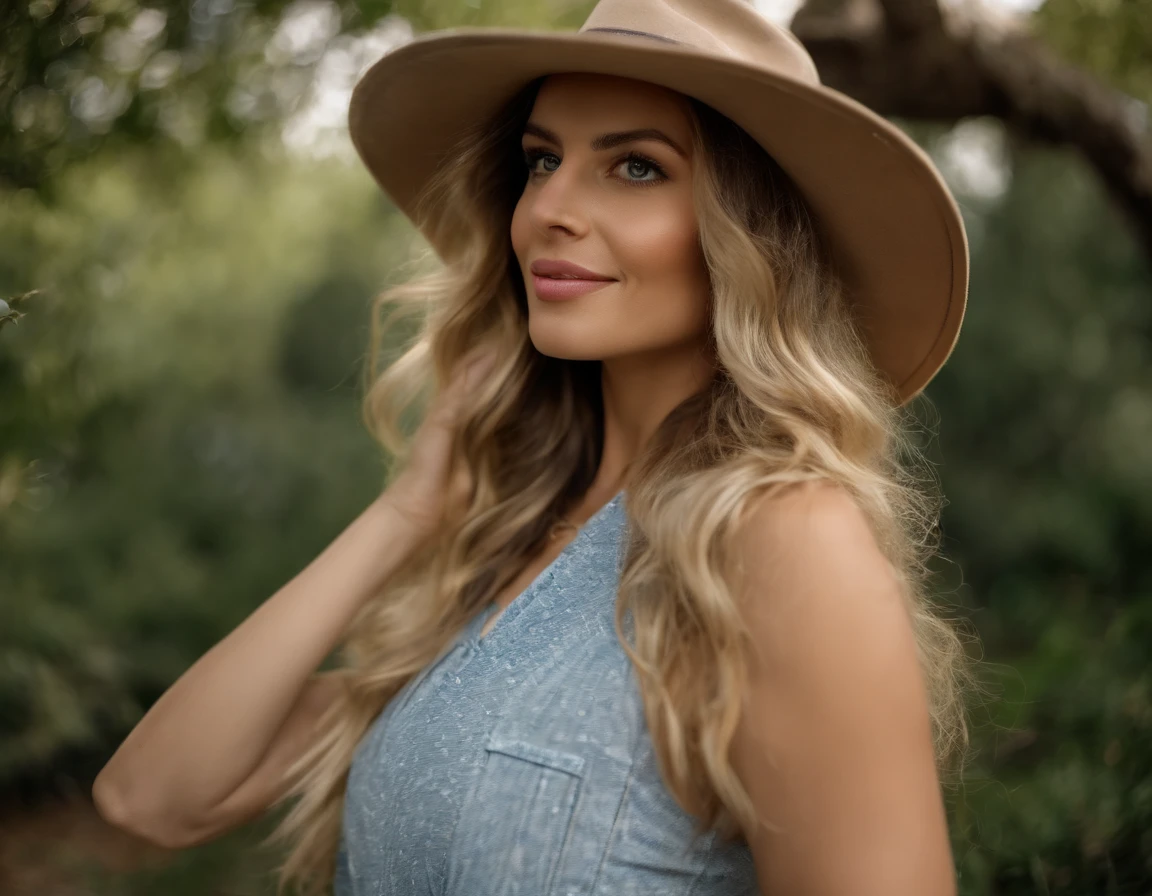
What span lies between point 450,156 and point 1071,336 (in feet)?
25.1

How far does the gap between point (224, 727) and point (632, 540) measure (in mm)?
819

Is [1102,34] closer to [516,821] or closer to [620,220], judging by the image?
[620,220]

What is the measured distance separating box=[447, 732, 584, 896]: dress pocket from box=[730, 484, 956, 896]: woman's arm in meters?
0.28

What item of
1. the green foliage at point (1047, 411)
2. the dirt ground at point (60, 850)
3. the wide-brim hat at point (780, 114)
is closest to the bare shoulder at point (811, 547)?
the wide-brim hat at point (780, 114)

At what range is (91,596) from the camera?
21.4 ft

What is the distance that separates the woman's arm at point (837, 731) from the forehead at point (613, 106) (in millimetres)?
733

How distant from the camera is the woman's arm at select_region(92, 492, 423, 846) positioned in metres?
2.13

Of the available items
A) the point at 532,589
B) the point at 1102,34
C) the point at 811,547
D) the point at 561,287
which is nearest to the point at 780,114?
the point at 561,287

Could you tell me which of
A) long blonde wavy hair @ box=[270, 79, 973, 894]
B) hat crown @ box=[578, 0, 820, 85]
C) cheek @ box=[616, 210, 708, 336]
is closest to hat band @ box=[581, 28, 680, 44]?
hat crown @ box=[578, 0, 820, 85]

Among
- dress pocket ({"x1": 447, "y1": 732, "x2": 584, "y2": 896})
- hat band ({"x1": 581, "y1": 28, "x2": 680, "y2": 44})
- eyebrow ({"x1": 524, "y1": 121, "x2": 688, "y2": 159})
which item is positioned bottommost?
dress pocket ({"x1": 447, "y1": 732, "x2": 584, "y2": 896})

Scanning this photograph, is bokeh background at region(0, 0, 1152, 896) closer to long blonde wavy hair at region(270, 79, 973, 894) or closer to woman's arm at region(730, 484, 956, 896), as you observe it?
long blonde wavy hair at region(270, 79, 973, 894)

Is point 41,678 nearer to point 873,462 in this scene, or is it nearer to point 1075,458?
point 873,462

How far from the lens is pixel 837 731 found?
1.57 metres

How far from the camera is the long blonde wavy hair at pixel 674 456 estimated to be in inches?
68.6
